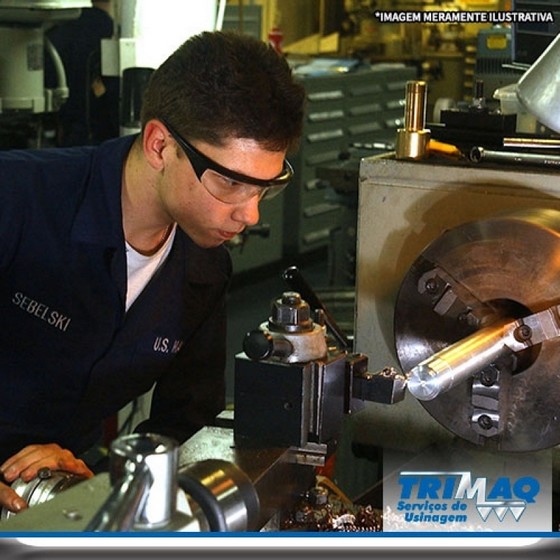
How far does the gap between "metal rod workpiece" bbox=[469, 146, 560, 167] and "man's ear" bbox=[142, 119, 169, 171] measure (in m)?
0.34

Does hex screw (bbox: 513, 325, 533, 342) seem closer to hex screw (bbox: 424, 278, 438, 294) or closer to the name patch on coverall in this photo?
hex screw (bbox: 424, 278, 438, 294)

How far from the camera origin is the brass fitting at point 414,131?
1.18 metres

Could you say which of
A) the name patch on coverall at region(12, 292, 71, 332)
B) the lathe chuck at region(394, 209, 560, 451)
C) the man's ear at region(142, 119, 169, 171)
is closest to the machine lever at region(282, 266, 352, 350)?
the lathe chuck at region(394, 209, 560, 451)

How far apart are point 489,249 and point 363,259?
27 cm

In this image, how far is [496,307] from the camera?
97 cm

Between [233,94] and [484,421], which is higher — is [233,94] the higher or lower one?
the higher one

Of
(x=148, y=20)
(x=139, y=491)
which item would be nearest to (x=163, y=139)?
(x=139, y=491)

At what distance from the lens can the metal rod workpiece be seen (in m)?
1.11

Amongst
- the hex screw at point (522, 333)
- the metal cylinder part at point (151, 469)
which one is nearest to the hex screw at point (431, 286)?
the hex screw at point (522, 333)

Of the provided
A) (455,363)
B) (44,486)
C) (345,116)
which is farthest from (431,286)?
(345,116)

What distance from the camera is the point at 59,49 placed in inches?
110

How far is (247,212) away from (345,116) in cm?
307

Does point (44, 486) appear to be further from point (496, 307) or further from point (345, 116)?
point (345, 116)

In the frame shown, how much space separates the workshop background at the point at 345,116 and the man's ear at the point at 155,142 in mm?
228
